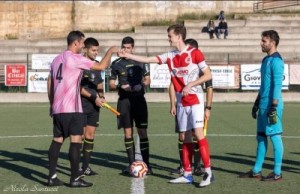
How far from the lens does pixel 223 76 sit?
27344 millimetres

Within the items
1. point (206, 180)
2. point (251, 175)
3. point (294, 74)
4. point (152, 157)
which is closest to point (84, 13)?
point (294, 74)

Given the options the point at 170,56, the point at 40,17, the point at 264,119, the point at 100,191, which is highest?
the point at 40,17

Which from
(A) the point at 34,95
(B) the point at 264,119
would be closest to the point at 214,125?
(B) the point at 264,119

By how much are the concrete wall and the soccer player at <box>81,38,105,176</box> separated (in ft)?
101

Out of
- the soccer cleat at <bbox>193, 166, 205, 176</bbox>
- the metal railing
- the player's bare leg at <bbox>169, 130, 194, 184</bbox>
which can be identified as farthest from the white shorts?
the metal railing

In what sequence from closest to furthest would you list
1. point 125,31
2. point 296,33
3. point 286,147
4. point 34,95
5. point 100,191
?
1. point 100,191
2. point 286,147
3. point 34,95
4. point 296,33
5. point 125,31

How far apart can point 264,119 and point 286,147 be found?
3.64 meters

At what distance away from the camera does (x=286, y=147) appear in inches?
519

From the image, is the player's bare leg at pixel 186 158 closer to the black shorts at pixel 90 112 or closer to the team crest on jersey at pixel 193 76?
the team crest on jersey at pixel 193 76

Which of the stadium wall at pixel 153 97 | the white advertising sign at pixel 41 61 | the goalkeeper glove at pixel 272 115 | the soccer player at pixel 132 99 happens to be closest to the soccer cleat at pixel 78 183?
the soccer player at pixel 132 99

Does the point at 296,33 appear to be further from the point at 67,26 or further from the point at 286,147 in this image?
the point at 286,147

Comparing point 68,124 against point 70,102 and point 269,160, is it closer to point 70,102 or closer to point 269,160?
point 70,102

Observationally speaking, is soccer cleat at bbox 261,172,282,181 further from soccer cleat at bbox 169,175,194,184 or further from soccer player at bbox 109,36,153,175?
soccer player at bbox 109,36,153,175

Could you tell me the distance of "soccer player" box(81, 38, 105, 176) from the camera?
33.6 ft
